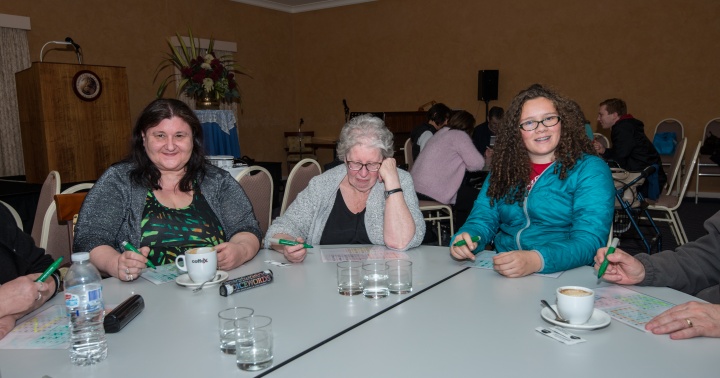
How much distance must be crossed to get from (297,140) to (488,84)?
159 inches

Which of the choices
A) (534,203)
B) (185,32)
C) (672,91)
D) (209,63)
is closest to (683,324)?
(534,203)

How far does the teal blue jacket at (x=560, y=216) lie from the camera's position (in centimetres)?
181

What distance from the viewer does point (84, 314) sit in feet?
3.90

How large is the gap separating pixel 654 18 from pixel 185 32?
741 centimetres

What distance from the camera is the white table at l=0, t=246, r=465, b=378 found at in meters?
1.08

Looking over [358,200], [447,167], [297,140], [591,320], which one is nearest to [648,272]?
[591,320]

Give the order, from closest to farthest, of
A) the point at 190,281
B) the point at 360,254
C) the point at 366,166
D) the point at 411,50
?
the point at 190,281 < the point at 360,254 < the point at 366,166 < the point at 411,50

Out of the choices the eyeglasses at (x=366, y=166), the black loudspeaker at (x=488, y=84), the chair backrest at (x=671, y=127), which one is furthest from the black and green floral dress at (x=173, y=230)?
the chair backrest at (x=671, y=127)

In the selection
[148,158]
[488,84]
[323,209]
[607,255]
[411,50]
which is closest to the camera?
[607,255]

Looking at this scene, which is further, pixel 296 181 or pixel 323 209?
pixel 296 181

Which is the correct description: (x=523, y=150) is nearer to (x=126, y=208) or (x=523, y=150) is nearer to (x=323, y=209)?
(x=323, y=209)

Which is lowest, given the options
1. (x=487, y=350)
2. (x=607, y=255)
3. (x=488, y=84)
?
(x=487, y=350)

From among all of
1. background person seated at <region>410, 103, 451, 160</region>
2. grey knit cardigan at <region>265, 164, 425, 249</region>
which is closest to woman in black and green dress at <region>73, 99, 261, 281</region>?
grey knit cardigan at <region>265, 164, 425, 249</region>

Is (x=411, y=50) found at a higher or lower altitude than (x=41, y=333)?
higher
